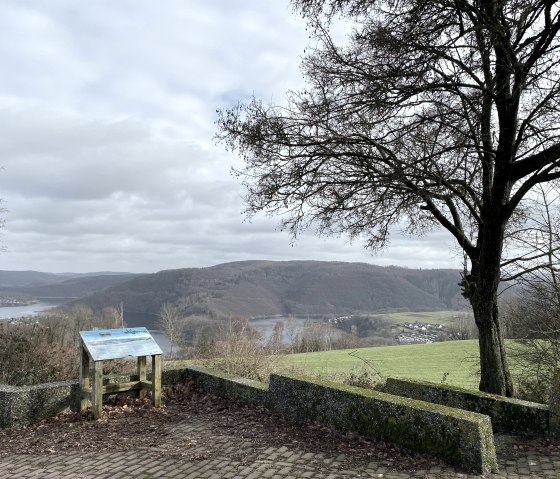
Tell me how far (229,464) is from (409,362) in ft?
90.3

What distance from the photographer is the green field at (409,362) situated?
74.6ft

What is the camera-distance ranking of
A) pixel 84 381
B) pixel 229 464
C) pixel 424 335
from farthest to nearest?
pixel 424 335, pixel 84 381, pixel 229 464

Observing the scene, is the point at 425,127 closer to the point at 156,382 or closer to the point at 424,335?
the point at 156,382

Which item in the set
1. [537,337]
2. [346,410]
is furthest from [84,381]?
[537,337]

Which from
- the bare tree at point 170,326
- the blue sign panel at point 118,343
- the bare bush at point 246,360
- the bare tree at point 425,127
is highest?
the bare tree at point 425,127

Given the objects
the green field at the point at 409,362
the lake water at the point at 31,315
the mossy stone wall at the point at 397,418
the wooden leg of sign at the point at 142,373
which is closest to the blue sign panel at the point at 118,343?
the wooden leg of sign at the point at 142,373

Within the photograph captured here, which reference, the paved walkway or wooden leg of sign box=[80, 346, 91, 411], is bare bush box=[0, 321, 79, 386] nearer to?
wooden leg of sign box=[80, 346, 91, 411]

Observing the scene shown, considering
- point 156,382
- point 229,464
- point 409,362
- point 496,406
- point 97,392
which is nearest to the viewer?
point 229,464

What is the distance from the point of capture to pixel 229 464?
5383mm

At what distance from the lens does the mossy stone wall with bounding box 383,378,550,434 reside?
6.27m

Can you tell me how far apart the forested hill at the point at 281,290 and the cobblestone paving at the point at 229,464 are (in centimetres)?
6800

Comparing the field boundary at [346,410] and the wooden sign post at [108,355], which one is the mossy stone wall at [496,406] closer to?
the field boundary at [346,410]

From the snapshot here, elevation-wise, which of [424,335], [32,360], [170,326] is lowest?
Answer: [424,335]

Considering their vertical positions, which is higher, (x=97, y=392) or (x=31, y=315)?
(x=31, y=315)
